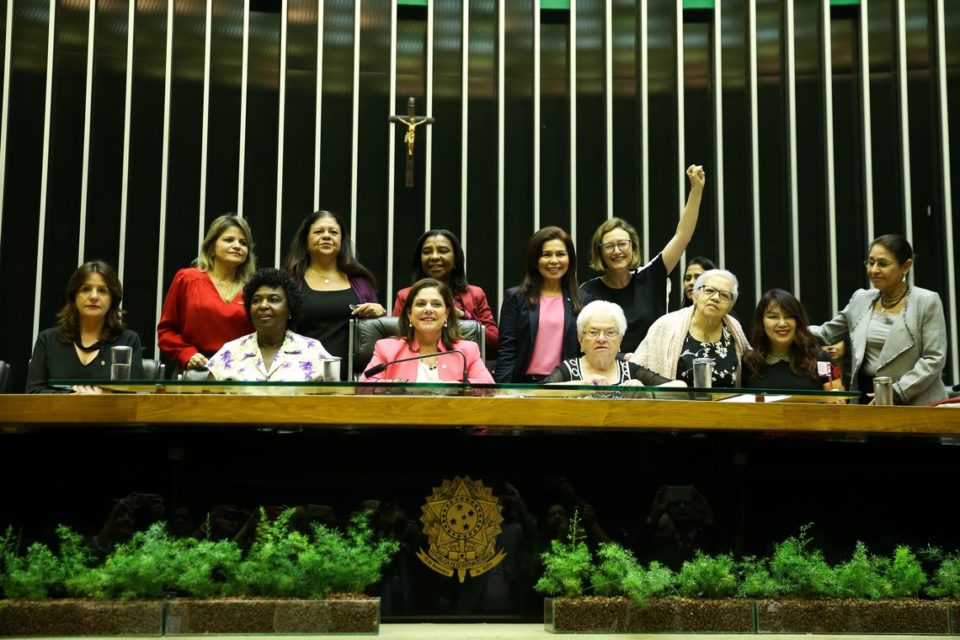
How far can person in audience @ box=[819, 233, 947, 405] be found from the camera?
4.26m

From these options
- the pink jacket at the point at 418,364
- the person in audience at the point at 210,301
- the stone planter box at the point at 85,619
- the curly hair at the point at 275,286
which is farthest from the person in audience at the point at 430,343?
the stone planter box at the point at 85,619

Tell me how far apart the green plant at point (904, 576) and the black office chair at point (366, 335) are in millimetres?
1920

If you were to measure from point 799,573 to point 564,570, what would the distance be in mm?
570

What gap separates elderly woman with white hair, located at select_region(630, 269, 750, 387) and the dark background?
265 centimetres

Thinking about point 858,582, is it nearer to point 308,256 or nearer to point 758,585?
point 758,585

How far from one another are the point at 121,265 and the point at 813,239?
410cm

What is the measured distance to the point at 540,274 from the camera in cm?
440

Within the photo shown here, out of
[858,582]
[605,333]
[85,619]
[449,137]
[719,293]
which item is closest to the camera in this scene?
[85,619]

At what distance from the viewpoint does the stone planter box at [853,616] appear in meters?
2.55

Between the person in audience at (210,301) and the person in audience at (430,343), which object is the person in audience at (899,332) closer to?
the person in audience at (430,343)

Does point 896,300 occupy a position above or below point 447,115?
below

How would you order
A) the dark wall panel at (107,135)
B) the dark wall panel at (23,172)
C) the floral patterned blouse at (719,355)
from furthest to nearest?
1. the dark wall panel at (107,135)
2. the dark wall panel at (23,172)
3. the floral patterned blouse at (719,355)

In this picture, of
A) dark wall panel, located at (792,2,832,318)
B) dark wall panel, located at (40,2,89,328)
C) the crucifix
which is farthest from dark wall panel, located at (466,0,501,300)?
dark wall panel, located at (40,2,89,328)

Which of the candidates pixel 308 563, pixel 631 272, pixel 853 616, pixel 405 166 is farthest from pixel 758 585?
pixel 405 166
